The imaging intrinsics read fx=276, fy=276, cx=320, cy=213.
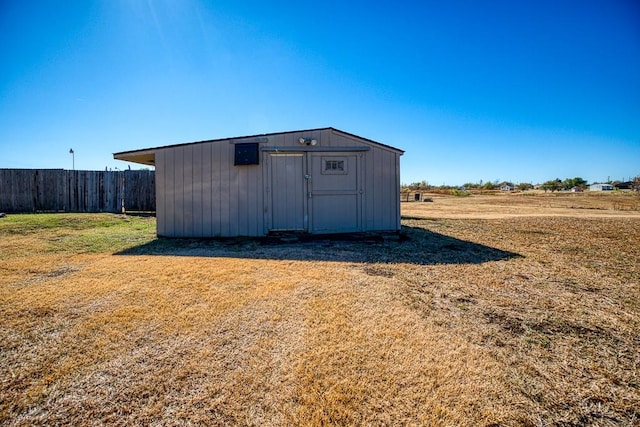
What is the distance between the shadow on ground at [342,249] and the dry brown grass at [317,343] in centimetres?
44

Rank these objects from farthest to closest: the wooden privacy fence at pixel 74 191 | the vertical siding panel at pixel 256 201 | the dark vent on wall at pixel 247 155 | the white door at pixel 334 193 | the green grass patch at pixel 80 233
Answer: the wooden privacy fence at pixel 74 191, the white door at pixel 334 193, the vertical siding panel at pixel 256 201, the dark vent on wall at pixel 247 155, the green grass patch at pixel 80 233

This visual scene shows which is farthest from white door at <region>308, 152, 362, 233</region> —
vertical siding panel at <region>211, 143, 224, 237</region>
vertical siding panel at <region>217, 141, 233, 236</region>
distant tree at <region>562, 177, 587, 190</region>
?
distant tree at <region>562, 177, 587, 190</region>

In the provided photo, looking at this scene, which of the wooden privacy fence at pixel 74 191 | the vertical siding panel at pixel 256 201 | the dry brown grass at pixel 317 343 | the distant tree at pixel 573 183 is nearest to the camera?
the dry brown grass at pixel 317 343

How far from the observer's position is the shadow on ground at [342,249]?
4.64m

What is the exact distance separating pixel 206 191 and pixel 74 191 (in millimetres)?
8564

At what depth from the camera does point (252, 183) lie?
6.66 metres

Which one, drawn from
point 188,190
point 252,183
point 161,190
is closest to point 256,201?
point 252,183

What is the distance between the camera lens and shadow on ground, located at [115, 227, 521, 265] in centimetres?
464

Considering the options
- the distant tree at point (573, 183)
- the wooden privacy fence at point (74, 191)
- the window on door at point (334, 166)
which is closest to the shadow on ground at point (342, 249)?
the window on door at point (334, 166)

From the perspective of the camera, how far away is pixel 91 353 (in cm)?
187

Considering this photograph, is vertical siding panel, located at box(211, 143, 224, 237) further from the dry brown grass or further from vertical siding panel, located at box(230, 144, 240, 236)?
the dry brown grass

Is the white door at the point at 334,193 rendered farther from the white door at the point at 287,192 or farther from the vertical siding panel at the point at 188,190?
the vertical siding panel at the point at 188,190

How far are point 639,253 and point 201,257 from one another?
7.58 m

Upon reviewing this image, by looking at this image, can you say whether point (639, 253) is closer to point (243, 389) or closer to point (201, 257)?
point (243, 389)
